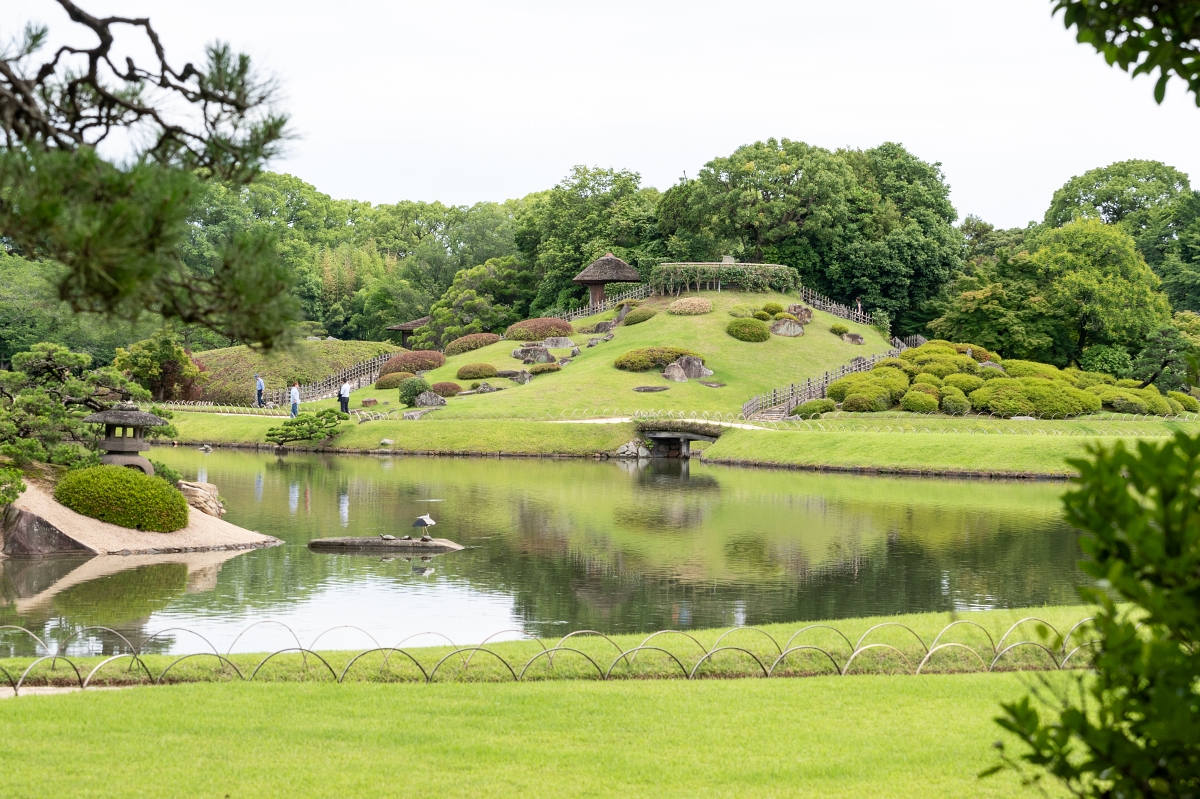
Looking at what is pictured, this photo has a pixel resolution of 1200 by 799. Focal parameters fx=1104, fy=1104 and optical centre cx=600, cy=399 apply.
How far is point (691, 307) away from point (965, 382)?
64.4 feet

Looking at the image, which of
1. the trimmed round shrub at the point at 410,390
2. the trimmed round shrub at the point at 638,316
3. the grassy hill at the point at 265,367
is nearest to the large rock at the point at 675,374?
the trimmed round shrub at the point at 638,316

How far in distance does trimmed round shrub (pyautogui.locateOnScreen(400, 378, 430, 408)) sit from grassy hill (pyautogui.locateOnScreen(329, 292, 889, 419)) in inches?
64.7

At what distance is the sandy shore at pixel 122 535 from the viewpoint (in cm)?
2109

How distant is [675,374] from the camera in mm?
54344

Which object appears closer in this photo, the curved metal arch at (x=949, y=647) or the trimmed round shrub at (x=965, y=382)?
the curved metal arch at (x=949, y=647)

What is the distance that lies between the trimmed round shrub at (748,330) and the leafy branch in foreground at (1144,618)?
2208 inches

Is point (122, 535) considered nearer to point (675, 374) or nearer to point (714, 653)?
point (714, 653)

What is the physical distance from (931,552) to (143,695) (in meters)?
16.2

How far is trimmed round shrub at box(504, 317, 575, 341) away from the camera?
62.0 meters

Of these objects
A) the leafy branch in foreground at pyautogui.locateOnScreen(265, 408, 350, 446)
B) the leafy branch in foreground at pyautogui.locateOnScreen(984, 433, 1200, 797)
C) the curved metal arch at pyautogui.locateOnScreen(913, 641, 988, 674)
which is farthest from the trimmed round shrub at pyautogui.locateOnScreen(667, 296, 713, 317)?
the leafy branch in foreground at pyautogui.locateOnScreen(984, 433, 1200, 797)

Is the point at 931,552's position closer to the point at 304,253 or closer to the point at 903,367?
the point at 903,367

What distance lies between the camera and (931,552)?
22.3 meters

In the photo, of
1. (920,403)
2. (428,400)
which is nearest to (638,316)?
(428,400)

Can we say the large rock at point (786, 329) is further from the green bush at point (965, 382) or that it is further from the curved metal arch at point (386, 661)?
the curved metal arch at point (386, 661)
